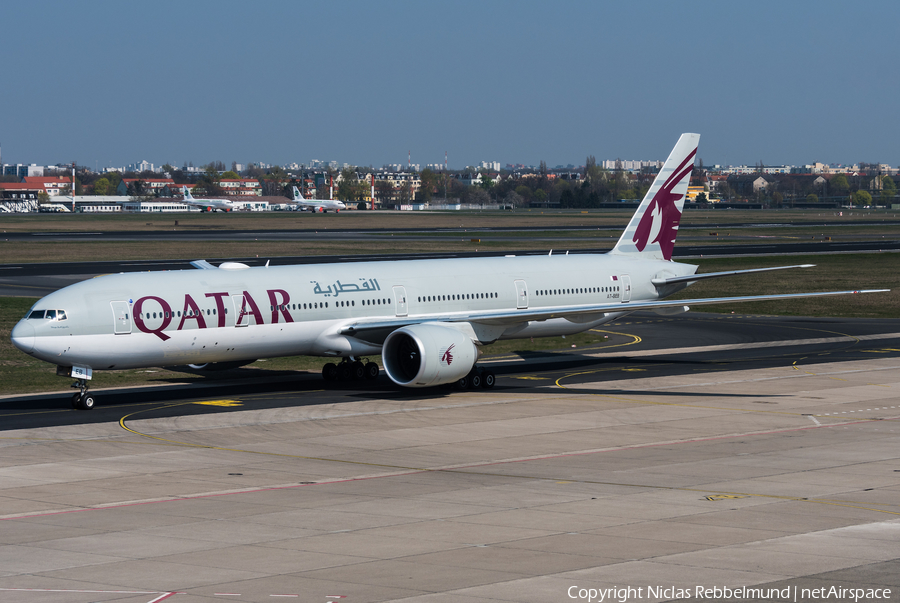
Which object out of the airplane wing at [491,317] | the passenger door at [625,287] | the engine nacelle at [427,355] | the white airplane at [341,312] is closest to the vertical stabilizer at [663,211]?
the white airplane at [341,312]

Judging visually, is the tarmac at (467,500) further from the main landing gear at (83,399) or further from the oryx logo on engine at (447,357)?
the main landing gear at (83,399)

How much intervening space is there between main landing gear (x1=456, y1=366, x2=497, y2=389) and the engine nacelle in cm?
126

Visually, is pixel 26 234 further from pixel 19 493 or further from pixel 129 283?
pixel 19 493

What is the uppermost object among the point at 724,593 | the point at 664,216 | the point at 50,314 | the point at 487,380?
the point at 664,216

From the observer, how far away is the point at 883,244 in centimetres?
12631

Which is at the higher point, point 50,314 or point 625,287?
point 50,314

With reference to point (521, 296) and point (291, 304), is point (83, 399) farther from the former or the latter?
point (521, 296)

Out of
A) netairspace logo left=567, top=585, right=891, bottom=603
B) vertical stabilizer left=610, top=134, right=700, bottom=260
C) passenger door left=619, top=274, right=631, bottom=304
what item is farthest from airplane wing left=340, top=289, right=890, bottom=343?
netairspace logo left=567, top=585, right=891, bottom=603

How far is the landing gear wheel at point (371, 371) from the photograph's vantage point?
145 feet

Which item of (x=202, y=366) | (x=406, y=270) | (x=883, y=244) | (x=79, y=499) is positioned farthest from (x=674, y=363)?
(x=883, y=244)

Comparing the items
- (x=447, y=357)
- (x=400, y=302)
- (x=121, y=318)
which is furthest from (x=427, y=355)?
(x=121, y=318)

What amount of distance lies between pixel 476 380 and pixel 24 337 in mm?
16264

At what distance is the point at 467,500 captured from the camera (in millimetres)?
24406

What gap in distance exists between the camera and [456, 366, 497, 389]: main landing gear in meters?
41.9
